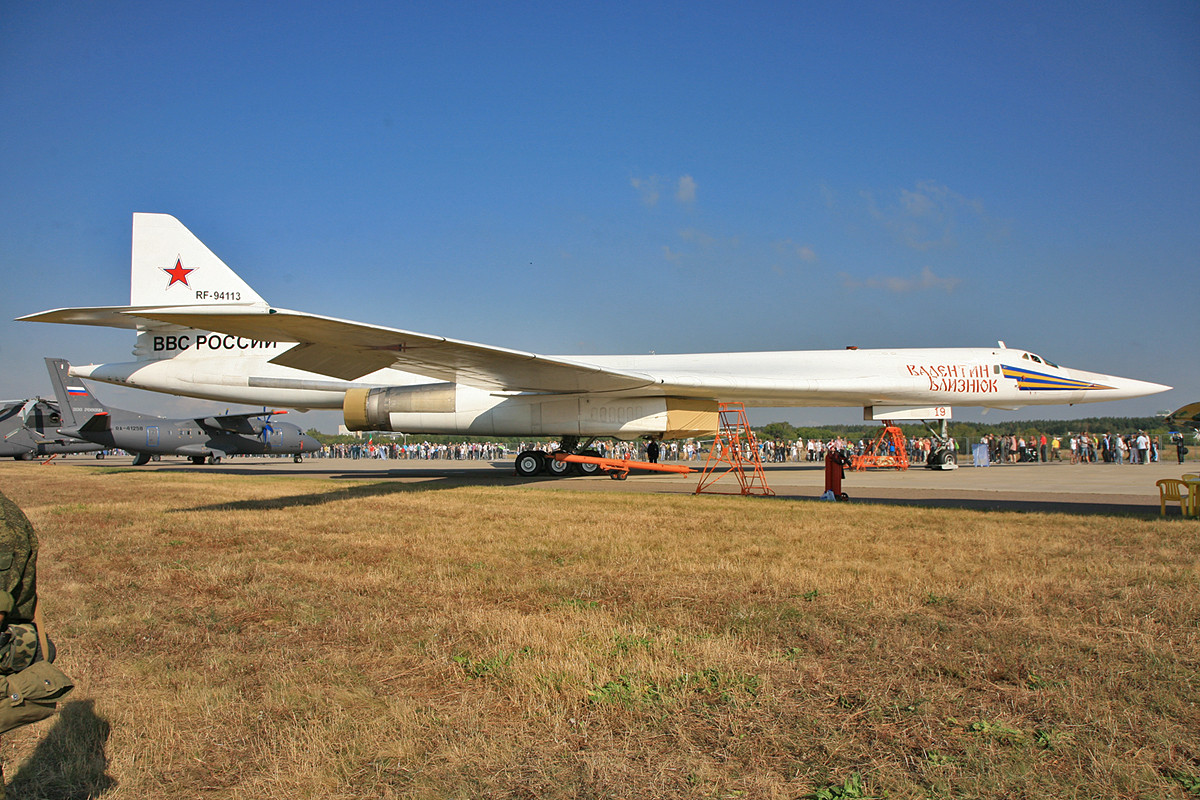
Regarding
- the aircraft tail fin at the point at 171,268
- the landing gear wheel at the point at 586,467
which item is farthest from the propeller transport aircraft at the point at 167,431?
the landing gear wheel at the point at 586,467

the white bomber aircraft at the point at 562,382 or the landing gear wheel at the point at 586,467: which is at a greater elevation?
the white bomber aircraft at the point at 562,382

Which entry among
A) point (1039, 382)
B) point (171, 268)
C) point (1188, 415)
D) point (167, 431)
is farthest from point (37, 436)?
point (1188, 415)

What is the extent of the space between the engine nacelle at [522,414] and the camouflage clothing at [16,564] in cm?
1433

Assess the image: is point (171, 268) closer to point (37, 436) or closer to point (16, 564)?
point (16, 564)

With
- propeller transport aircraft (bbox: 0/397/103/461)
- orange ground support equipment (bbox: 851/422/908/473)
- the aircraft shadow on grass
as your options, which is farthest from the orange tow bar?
propeller transport aircraft (bbox: 0/397/103/461)

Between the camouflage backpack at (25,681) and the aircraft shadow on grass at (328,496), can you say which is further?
the aircraft shadow on grass at (328,496)

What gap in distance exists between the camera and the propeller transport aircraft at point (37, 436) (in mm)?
32781

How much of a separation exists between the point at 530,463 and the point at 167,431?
17.3 m

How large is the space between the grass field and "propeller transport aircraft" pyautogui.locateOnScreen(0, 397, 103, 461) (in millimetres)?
33302

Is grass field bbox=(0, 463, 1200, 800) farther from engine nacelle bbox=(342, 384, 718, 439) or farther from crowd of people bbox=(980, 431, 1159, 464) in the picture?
crowd of people bbox=(980, 431, 1159, 464)

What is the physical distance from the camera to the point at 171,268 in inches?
640

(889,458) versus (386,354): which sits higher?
(386,354)

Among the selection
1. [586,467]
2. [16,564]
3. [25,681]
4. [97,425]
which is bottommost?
[586,467]

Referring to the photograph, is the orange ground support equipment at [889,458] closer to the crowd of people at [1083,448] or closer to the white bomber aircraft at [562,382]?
the crowd of people at [1083,448]
